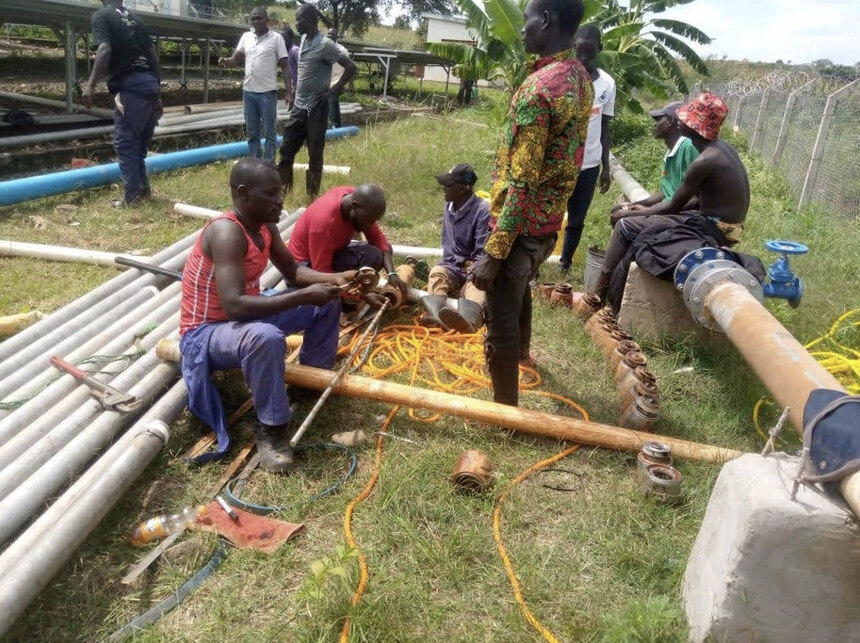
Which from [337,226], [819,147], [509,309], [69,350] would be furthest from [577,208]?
[819,147]

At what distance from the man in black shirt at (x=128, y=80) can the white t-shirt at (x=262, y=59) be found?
1092 mm

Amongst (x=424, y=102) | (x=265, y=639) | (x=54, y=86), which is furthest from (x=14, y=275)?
(x=424, y=102)

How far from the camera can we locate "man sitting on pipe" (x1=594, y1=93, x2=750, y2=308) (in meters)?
4.12

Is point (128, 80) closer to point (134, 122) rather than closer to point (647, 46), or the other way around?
point (134, 122)

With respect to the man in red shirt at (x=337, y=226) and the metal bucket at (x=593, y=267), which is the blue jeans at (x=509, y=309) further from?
the metal bucket at (x=593, y=267)

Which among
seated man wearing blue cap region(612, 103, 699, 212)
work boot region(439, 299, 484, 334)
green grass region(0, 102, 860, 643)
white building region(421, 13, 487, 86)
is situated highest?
white building region(421, 13, 487, 86)

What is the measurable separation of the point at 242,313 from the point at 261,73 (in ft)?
17.1

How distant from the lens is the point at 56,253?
16.9ft

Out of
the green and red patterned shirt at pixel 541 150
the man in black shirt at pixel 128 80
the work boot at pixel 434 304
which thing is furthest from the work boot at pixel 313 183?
the green and red patterned shirt at pixel 541 150

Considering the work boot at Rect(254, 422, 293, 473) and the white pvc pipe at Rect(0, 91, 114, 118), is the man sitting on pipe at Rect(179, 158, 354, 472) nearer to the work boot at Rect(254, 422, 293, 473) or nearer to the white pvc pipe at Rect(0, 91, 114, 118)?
the work boot at Rect(254, 422, 293, 473)

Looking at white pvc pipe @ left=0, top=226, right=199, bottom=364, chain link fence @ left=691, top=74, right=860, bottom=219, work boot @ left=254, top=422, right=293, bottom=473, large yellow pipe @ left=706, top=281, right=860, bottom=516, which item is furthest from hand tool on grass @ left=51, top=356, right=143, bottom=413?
chain link fence @ left=691, top=74, right=860, bottom=219

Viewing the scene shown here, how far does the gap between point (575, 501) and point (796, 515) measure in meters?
1.24

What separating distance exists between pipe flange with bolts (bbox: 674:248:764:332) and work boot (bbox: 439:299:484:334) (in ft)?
4.04

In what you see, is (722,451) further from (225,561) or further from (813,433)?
(225,561)
